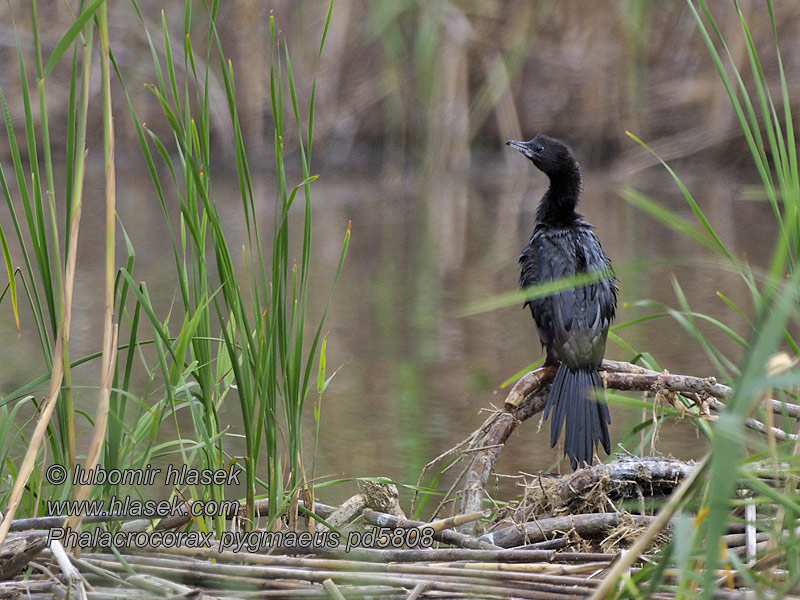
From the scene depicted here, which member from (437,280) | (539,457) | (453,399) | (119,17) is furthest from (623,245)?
(119,17)

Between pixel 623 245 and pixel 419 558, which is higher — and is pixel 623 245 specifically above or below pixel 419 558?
above

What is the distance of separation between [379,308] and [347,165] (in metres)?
4.74

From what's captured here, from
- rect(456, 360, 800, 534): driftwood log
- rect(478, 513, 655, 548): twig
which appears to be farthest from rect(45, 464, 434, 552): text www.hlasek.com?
rect(456, 360, 800, 534): driftwood log

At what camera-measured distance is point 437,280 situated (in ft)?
18.9

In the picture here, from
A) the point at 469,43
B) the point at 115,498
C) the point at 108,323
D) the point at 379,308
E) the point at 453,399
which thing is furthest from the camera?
the point at 469,43

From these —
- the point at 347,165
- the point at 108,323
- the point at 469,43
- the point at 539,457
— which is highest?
the point at 469,43

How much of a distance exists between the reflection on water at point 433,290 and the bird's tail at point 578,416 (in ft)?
0.79

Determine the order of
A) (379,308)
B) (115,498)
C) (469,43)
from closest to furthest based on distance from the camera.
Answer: (115,498) < (379,308) < (469,43)

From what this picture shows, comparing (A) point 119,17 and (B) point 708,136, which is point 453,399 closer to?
(B) point 708,136

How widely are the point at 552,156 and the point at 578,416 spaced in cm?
115

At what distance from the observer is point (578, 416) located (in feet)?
7.90

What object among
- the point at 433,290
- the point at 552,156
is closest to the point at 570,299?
the point at 552,156

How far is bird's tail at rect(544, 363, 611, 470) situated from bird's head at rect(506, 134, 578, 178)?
96 centimetres

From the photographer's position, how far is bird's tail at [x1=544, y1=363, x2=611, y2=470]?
2406 mm
